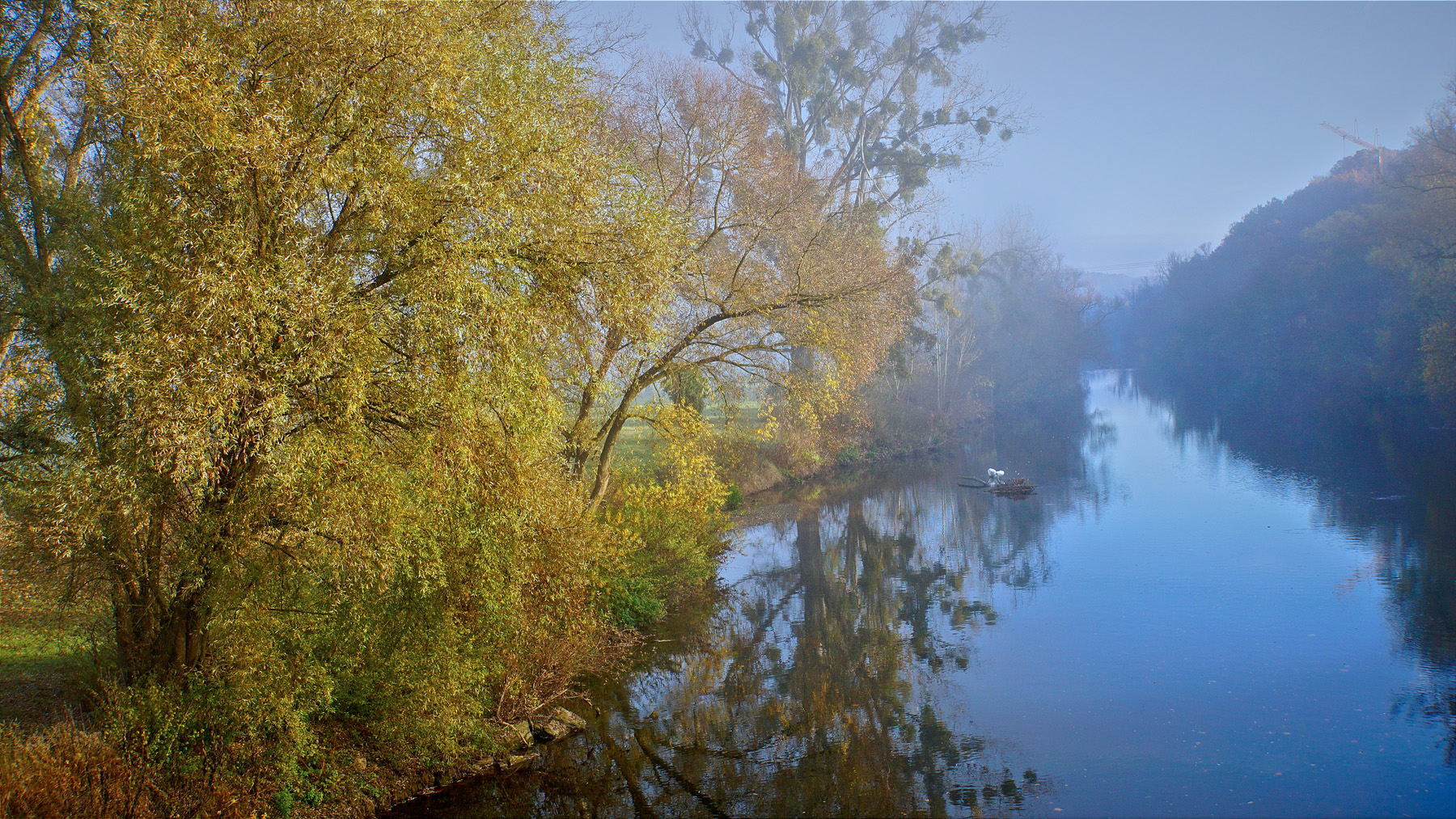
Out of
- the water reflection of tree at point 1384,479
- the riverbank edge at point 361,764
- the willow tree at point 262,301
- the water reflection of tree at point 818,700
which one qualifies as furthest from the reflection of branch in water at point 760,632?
the water reflection of tree at point 1384,479

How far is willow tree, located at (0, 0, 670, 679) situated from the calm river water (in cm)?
384

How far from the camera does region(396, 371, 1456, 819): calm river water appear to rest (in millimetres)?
9336

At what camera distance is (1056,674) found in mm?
12859

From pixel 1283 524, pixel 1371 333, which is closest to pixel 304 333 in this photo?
pixel 1283 524

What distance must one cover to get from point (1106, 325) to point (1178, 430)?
3824 inches

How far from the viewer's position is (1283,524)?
69.3 ft

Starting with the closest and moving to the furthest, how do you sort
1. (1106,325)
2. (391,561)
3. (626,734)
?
(391,561), (626,734), (1106,325)

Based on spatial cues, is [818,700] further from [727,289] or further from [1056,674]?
[727,289]

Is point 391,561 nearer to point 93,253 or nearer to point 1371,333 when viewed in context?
point 93,253

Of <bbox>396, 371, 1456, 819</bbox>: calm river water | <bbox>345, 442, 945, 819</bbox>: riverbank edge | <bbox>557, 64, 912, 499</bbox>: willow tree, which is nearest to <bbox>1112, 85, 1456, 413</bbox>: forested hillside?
<bbox>396, 371, 1456, 819</bbox>: calm river water

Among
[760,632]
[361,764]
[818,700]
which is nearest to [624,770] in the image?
[361,764]

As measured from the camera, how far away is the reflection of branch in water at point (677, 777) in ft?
30.3

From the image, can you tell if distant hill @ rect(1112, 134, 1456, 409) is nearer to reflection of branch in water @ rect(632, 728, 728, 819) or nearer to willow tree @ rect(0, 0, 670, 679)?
reflection of branch in water @ rect(632, 728, 728, 819)

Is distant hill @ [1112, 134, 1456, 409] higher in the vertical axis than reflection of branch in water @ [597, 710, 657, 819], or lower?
higher
